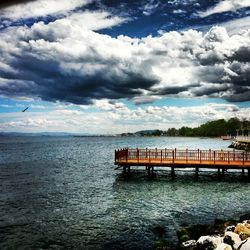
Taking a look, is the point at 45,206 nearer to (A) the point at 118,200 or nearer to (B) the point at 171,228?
(A) the point at 118,200

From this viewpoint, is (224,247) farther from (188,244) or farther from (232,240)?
(188,244)

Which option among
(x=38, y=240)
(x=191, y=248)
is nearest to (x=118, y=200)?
(x=38, y=240)

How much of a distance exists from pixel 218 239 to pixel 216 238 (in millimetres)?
142

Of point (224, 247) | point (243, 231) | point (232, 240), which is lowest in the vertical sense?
point (224, 247)

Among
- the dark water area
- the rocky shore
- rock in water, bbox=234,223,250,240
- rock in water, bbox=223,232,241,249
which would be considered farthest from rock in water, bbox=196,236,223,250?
the dark water area

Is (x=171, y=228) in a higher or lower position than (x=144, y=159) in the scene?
lower

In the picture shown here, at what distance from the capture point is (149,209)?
25953 mm

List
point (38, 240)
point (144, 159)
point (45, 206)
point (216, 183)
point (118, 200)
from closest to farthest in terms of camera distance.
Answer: point (38, 240) → point (45, 206) → point (118, 200) → point (216, 183) → point (144, 159)

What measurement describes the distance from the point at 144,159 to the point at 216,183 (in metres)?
8.72

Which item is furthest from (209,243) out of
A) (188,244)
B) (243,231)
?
(188,244)

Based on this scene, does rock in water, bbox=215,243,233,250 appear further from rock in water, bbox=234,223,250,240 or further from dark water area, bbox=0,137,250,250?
dark water area, bbox=0,137,250,250

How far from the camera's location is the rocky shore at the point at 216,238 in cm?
1349

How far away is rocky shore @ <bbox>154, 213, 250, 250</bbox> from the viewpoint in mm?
13492

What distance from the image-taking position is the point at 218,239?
1468cm
